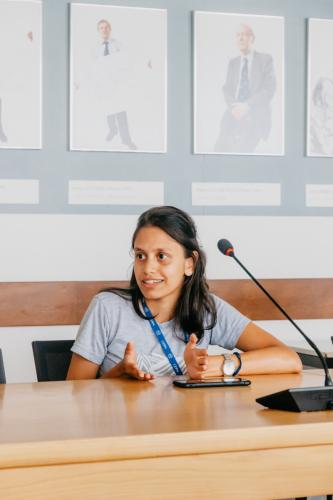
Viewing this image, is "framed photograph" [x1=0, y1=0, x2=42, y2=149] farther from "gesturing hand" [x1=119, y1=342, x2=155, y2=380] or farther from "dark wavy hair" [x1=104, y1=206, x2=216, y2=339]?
"gesturing hand" [x1=119, y1=342, x2=155, y2=380]

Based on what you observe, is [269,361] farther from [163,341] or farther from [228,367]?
[163,341]

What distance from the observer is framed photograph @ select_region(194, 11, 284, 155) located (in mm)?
3777

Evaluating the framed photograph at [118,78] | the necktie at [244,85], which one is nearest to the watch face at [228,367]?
the framed photograph at [118,78]

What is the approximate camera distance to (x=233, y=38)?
12.5 feet

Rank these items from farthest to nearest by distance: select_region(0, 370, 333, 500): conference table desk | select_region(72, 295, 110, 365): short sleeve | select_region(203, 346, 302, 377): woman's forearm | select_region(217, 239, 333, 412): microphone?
select_region(72, 295, 110, 365): short sleeve → select_region(203, 346, 302, 377): woman's forearm → select_region(217, 239, 333, 412): microphone → select_region(0, 370, 333, 500): conference table desk

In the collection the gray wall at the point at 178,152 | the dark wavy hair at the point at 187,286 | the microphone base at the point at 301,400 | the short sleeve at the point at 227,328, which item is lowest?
the microphone base at the point at 301,400

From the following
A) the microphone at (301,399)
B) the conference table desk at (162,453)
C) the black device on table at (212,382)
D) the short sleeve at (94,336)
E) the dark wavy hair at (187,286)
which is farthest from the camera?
the dark wavy hair at (187,286)

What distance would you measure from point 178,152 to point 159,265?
1.37m

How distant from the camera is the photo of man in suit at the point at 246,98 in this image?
3807mm

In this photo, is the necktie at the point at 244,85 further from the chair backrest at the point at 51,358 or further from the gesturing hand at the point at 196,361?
the gesturing hand at the point at 196,361

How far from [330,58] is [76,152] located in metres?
1.39

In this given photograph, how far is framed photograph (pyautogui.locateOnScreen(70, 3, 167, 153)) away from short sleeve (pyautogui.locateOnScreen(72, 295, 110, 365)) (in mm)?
1313

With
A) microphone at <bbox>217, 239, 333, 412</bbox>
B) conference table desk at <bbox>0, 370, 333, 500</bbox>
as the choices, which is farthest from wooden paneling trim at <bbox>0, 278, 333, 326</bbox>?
microphone at <bbox>217, 239, 333, 412</bbox>

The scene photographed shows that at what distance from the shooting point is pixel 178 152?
376cm
